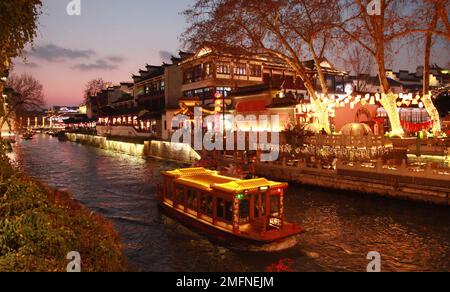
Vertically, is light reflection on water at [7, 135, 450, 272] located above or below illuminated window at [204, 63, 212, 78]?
below

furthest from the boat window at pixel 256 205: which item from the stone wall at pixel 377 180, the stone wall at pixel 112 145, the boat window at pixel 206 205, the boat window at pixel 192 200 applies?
the stone wall at pixel 112 145

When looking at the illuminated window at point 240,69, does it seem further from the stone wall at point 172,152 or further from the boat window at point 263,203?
the boat window at point 263,203

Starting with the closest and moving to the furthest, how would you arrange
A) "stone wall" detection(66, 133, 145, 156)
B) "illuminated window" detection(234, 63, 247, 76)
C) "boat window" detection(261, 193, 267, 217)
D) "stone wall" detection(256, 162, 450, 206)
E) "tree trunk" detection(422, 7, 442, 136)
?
"boat window" detection(261, 193, 267, 217), "stone wall" detection(256, 162, 450, 206), "tree trunk" detection(422, 7, 442, 136), "stone wall" detection(66, 133, 145, 156), "illuminated window" detection(234, 63, 247, 76)

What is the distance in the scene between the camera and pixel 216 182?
1466 cm

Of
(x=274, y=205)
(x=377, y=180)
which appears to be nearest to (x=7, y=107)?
(x=274, y=205)

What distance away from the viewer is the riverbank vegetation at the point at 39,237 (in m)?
5.79

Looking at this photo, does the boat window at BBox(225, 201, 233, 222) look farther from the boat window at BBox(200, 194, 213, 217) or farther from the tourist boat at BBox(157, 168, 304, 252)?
the boat window at BBox(200, 194, 213, 217)

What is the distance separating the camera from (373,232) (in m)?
15.0

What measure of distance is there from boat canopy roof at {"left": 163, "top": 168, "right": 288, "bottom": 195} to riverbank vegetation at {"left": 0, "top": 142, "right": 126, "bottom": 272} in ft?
19.0

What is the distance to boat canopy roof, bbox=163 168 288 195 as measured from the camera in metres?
13.0

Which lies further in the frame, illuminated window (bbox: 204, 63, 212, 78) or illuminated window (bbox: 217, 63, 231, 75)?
illuminated window (bbox: 217, 63, 231, 75)

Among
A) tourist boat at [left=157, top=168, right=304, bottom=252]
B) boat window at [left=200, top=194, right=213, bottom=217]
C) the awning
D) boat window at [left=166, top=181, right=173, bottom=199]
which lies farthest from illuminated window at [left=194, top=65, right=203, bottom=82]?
boat window at [left=200, top=194, right=213, bottom=217]
